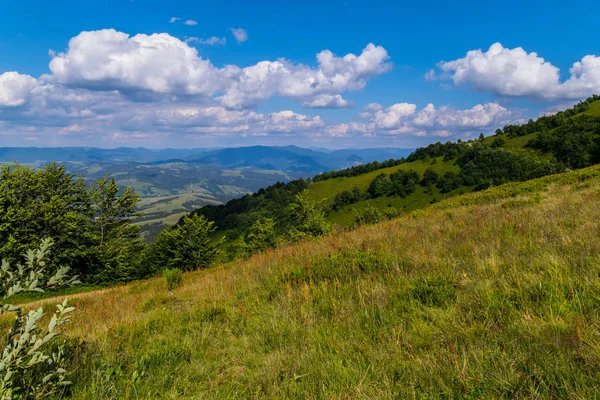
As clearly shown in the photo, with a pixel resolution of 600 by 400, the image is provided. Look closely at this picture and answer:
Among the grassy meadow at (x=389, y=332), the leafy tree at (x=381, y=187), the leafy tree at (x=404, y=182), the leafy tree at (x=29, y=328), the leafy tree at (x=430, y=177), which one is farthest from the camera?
the leafy tree at (x=381, y=187)

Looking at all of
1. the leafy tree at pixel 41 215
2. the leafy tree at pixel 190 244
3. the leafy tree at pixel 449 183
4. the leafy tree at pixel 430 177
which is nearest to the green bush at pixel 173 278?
the leafy tree at pixel 41 215

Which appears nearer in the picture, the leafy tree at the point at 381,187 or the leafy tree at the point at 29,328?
the leafy tree at the point at 29,328

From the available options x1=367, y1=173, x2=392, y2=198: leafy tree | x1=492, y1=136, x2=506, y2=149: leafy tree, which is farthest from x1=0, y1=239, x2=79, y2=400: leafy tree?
x1=492, y1=136, x2=506, y2=149: leafy tree

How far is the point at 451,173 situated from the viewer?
124188mm

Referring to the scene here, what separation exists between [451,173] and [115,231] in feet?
407

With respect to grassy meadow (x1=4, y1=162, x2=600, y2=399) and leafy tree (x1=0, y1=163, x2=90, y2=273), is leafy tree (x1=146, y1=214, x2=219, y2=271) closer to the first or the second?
leafy tree (x1=0, y1=163, x2=90, y2=273)

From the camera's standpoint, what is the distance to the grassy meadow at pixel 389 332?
2531 millimetres

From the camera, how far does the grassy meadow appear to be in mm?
2531

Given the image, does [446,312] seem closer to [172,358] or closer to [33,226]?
[172,358]

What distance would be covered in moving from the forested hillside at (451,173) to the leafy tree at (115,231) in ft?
152

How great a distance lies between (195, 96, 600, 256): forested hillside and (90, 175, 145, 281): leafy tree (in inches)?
1828

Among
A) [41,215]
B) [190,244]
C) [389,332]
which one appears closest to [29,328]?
[389,332]

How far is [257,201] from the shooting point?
15975 centimetres

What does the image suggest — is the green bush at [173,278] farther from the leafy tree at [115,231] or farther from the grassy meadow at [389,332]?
the leafy tree at [115,231]
